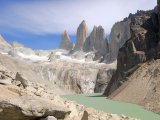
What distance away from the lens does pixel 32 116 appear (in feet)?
41.4

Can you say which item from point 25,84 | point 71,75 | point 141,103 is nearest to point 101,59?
point 71,75

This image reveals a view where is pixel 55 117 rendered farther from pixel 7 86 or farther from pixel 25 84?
pixel 25 84

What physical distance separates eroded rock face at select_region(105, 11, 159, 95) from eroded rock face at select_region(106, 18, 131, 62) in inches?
2991

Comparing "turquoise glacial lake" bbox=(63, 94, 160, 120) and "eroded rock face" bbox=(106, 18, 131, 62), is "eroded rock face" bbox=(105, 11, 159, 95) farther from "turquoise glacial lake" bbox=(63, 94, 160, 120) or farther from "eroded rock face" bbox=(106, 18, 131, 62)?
"eroded rock face" bbox=(106, 18, 131, 62)

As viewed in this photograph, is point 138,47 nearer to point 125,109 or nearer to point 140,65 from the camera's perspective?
point 140,65

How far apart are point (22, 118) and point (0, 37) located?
191m

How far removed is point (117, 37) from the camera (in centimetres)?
17288

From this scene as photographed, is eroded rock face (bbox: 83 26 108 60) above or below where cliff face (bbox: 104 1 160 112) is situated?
above

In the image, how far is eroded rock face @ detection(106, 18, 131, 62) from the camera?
166 meters

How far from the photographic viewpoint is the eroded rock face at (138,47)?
8062 centimetres

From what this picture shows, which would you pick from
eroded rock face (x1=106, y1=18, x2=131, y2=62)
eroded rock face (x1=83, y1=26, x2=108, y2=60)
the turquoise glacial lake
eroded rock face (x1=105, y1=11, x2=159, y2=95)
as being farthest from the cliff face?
eroded rock face (x1=83, y1=26, x2=108, y2=60)

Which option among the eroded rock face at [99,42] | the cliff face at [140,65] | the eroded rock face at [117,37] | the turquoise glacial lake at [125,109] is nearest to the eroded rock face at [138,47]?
the cliff face at [140,65]

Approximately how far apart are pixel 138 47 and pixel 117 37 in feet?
291

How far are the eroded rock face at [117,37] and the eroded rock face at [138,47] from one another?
249ft
